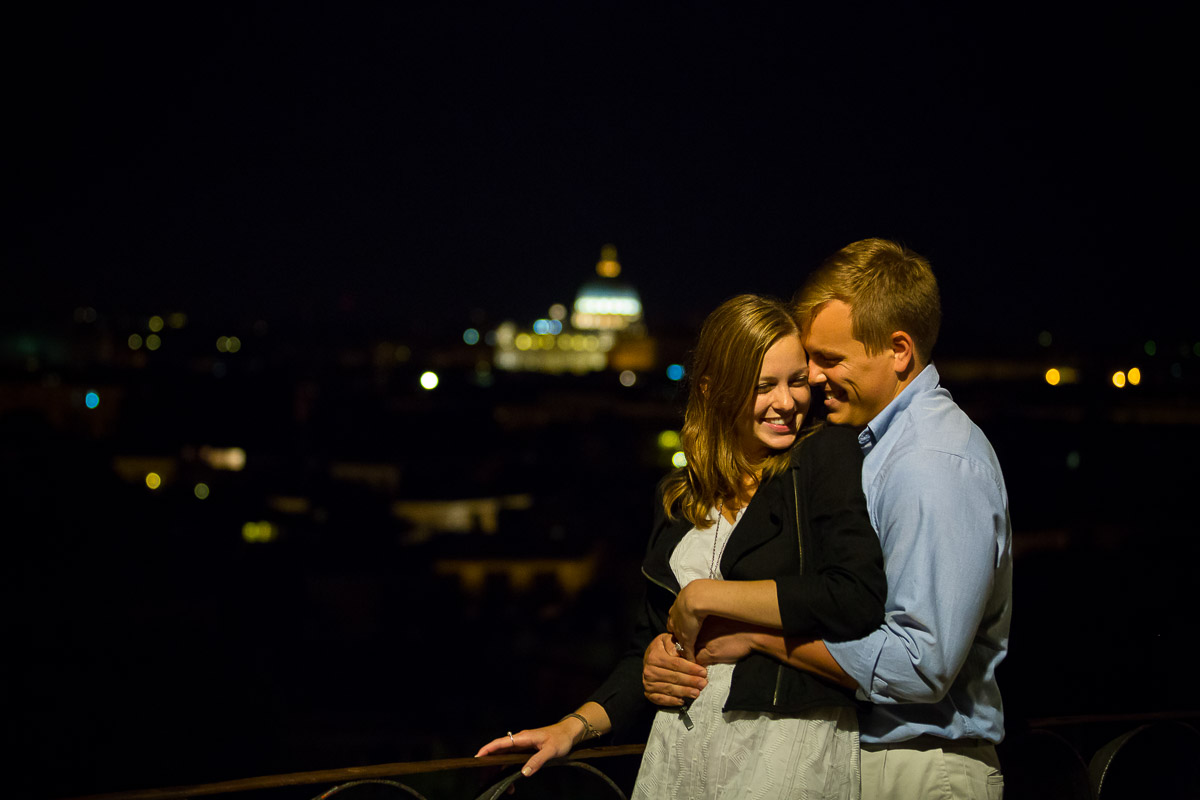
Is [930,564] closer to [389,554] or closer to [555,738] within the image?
[555,738]

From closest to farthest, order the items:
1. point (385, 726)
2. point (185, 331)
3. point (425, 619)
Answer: point (385, 726) → point (425, 619) → point (185, 331)

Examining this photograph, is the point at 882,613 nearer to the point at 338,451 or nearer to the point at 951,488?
the point at 951,488

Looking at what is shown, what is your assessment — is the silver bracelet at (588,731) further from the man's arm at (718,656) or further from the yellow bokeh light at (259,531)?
the yellow bokeh light at (259,531)

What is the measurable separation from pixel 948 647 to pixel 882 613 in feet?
0.35

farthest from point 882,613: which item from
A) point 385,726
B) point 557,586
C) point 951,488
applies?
point 557,586

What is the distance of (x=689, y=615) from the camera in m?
1.71

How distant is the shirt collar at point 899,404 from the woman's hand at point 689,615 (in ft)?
1.20

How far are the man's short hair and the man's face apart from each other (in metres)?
0.02

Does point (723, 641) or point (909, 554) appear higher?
point (909, 554)

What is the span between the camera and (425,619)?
23.6 m

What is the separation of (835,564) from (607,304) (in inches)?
3439

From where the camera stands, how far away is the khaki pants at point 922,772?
5.78 ft

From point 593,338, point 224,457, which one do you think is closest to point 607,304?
point 593,338

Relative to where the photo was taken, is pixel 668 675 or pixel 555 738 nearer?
pixel 668 675
